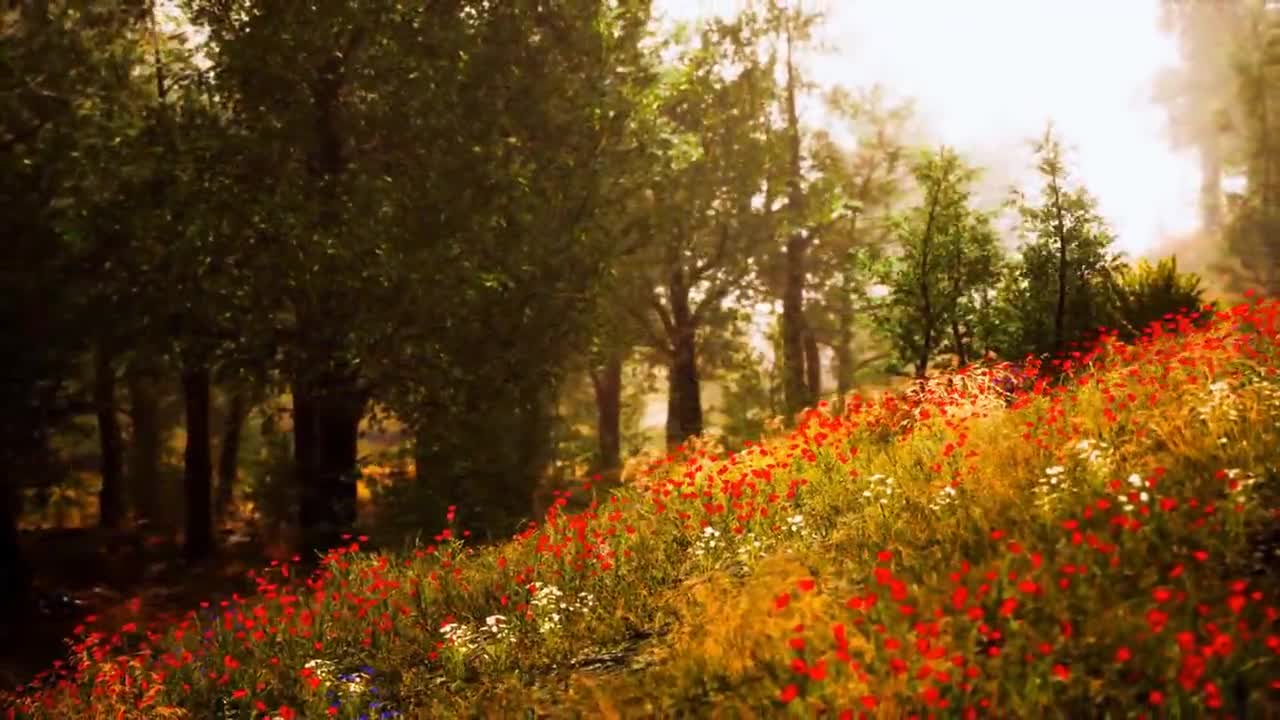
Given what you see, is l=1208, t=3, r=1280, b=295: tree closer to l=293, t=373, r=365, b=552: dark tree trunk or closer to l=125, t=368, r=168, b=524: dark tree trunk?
l=293, t=373, r=365, b=552: dark tree trunk

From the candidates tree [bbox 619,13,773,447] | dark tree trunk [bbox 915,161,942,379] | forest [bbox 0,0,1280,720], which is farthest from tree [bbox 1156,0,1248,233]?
dark tree trunk [bbox 915,161,942,379]

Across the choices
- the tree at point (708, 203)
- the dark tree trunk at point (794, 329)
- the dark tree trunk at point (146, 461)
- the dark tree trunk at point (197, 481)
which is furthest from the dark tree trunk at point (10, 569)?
the dark tree trunk at point (794, 329)

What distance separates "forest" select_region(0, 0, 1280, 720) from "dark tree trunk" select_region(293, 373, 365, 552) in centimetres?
8

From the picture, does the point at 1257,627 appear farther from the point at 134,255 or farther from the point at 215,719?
the point at 134,255

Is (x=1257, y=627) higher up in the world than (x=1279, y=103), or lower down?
lower down

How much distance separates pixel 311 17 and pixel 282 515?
34.0 ft

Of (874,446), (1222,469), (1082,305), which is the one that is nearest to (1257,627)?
(1222,469)

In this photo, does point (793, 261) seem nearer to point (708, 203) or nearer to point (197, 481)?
point (708, 203)

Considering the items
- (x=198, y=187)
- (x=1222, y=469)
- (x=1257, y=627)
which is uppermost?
(x=198, y=187)

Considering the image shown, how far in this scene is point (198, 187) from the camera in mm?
13156

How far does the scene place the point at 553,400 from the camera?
17141 mm

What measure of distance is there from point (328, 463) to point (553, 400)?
416 centimetres

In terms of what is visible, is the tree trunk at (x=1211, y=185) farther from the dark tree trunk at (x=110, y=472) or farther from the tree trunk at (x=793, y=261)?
the dark tree trunk at (x=110, y=472)

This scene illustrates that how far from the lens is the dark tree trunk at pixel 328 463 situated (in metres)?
14.5
